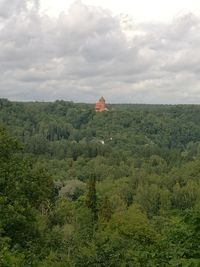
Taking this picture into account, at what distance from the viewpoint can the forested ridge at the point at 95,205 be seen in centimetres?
1363

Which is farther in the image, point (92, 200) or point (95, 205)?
point (95, 205)

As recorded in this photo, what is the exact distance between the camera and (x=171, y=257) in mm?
11391

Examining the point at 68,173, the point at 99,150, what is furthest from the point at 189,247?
the point at 99,150

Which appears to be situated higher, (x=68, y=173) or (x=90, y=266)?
(x=90, y=266)

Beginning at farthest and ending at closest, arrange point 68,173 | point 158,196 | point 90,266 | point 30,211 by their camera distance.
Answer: point 68,173, point 158,196, point 30,211, point 90,266

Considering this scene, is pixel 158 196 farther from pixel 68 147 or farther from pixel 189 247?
pixel 189 247

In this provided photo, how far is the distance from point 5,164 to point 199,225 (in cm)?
1156

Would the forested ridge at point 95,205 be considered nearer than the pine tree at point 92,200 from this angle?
Yes

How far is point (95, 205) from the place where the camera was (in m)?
64.2

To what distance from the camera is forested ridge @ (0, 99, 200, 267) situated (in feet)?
44.7

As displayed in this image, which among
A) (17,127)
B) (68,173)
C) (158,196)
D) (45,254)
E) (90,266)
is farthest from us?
(17,127)

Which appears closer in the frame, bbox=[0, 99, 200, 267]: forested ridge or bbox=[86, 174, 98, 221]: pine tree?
bbox=[0, 99, 200, 267]: forested ridge

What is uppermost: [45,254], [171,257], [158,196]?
[171,257]

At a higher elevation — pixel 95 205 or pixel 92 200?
pixel 92 200
